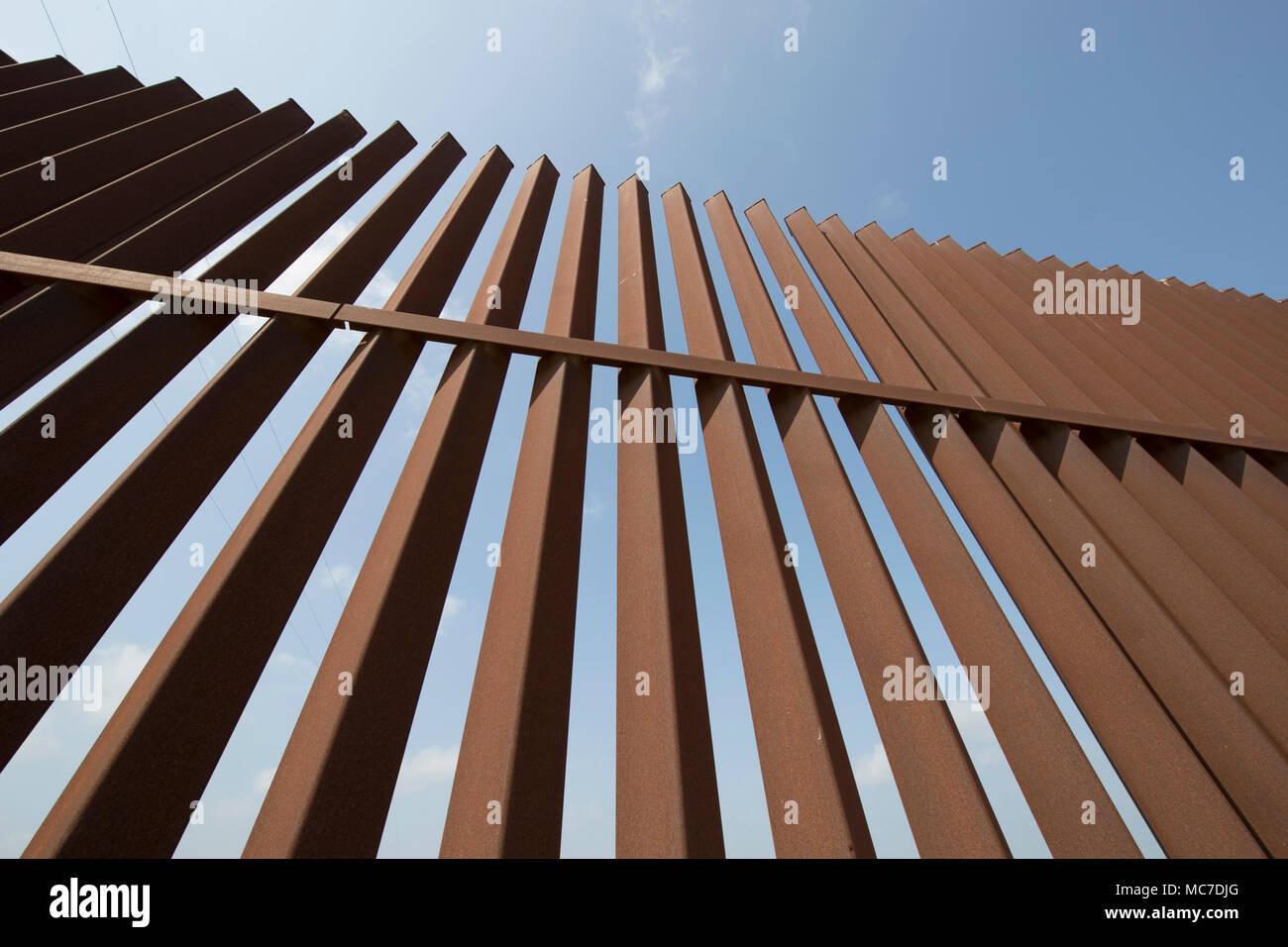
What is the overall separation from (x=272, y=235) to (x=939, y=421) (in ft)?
8.14

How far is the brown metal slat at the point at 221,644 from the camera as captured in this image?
96cm

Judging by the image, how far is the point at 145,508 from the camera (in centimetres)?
134

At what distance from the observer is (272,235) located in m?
2.17

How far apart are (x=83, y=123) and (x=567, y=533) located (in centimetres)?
277

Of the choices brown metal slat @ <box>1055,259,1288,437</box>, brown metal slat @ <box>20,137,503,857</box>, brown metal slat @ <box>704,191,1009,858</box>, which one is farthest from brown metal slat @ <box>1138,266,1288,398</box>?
brown metal slat @ <box>20,137,503,857</box>

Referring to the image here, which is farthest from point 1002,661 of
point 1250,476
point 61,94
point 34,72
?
point 34,72

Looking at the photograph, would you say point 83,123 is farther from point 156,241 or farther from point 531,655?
point 531,655

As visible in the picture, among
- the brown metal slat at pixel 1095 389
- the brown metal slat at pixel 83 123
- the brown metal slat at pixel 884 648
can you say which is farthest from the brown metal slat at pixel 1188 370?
the brown metal slat at pixel 83 123

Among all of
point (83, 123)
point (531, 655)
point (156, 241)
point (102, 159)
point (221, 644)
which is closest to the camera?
point (221, 644)

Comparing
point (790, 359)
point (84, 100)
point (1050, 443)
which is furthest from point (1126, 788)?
point (84, 100)

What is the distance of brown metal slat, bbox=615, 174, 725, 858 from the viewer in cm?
117

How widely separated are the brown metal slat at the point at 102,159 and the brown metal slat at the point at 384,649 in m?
1.49

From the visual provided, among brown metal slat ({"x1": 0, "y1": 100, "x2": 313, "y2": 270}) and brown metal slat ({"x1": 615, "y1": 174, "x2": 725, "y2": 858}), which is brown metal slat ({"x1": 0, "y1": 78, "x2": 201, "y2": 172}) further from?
brown metal slat ({"x1": 615, "y1": 174, "x2": 725, "y2": 858})

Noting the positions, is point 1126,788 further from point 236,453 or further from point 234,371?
point 234,371
